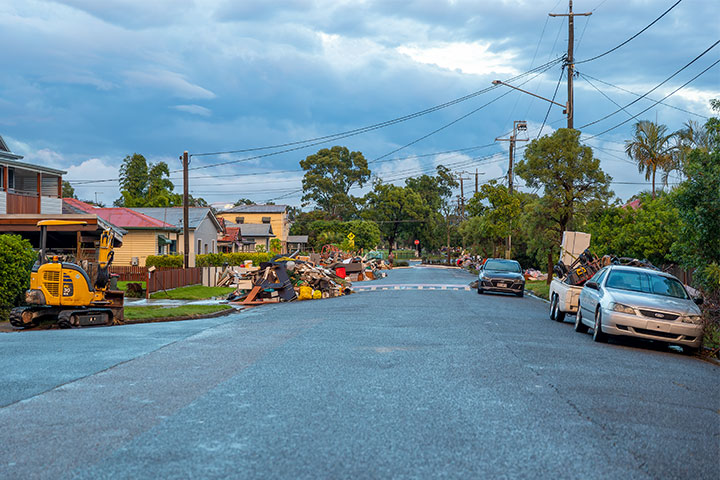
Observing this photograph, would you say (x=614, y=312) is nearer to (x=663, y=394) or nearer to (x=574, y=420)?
(x=663, y=394)

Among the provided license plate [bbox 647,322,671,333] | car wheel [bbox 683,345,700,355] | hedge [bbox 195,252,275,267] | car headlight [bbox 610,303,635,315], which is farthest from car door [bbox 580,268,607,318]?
hedge [bbox 195,252,275,267]

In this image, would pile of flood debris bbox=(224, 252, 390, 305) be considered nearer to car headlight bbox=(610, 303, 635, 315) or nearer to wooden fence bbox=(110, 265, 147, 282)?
wooden fence bbox=(110, 265, 147, 282)

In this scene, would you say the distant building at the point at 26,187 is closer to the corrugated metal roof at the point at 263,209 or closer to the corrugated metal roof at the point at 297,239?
the corrugated metal roof at the point at 263,209

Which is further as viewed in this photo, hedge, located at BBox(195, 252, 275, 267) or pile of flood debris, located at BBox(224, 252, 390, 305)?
hedge, located at BBox(195, 252, 275, 267)

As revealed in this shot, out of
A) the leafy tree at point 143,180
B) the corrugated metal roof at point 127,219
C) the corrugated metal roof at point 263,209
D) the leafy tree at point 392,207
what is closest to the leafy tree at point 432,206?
the leafy tree at point 392,207

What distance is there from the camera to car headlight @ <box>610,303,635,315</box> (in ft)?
45.1

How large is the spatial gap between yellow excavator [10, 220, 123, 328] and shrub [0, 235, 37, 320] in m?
1.15

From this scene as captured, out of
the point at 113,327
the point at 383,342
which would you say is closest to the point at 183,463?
the point at 383,342

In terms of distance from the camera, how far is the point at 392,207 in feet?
348

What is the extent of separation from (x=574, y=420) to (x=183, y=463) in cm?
390

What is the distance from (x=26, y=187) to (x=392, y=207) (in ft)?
247

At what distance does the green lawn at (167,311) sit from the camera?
811 inches

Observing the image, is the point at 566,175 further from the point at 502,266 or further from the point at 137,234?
the point at 137,234

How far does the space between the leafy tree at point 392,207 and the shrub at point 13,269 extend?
85131 millimetres
